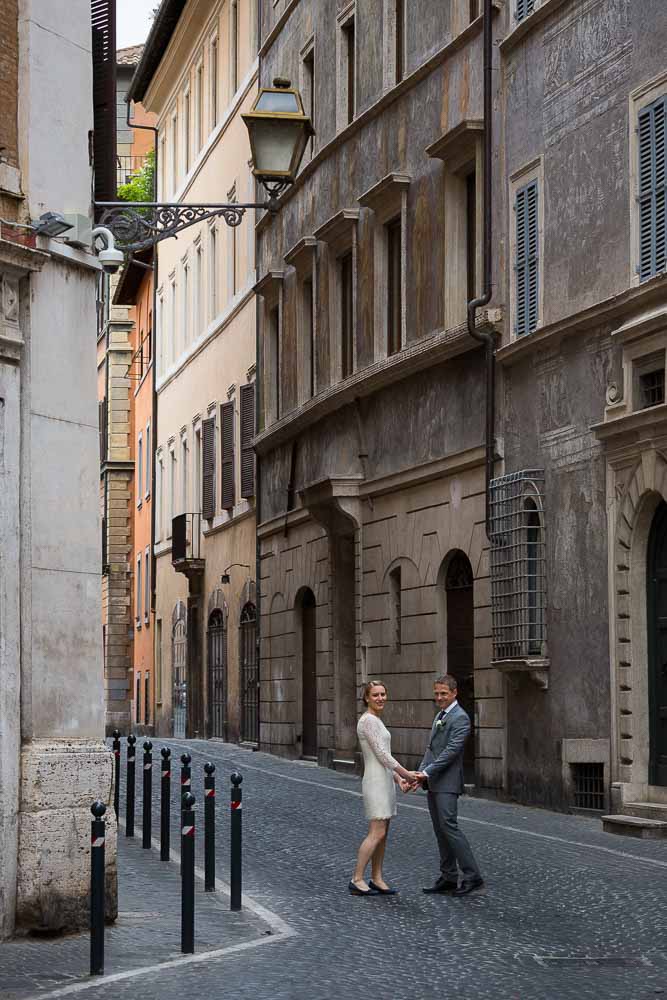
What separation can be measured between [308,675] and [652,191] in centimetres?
1622

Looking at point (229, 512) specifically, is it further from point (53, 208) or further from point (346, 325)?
point (53, 208)

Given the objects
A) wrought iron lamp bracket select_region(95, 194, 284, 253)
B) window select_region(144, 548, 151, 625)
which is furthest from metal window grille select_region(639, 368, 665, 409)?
window select_region(144, 548, 151, 625)

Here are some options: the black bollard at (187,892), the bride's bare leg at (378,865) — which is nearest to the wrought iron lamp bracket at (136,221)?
the black bollard at (187,892)

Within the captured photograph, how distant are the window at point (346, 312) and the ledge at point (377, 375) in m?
0.42

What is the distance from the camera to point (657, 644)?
66.6 ft

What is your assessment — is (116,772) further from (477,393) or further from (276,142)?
(477,393)

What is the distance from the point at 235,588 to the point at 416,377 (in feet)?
48.3

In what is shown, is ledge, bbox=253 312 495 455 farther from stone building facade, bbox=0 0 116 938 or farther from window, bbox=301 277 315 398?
stone building facade, bbox=0 0 116 938

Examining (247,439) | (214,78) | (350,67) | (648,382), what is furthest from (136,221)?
(214,78)

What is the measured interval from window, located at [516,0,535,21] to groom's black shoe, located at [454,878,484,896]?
12.3 m

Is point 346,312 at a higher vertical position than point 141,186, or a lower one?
lower

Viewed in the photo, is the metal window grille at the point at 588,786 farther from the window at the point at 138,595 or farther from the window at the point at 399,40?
the window at the point at 138,595

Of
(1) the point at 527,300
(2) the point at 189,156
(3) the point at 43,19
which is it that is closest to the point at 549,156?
(1) the point at 527,300

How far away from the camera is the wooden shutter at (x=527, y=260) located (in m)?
23.3
